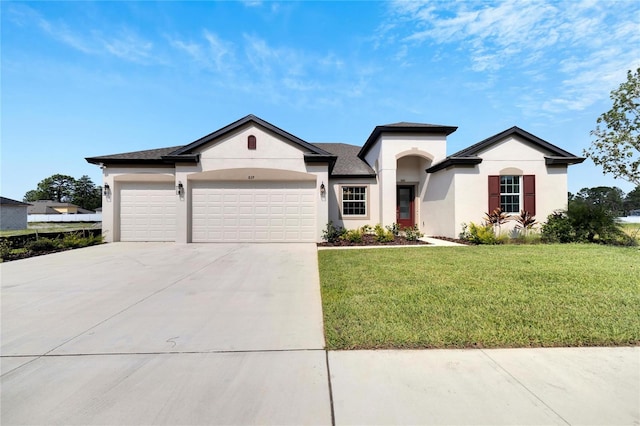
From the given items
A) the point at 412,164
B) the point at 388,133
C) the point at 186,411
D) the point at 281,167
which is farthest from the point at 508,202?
Result: the point at 186,411

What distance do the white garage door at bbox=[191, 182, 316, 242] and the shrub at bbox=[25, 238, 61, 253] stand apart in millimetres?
4667

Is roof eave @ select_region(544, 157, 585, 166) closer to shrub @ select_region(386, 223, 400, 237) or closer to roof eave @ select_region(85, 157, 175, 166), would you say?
shrub @ select_region(386, 223, 400, 237)

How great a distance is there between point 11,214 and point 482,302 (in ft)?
119

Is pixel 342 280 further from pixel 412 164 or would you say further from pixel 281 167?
pixel 412 164

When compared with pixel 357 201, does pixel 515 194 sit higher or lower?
higher

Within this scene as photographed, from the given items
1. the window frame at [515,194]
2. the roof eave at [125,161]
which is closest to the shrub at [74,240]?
the roof eave at [125,161]

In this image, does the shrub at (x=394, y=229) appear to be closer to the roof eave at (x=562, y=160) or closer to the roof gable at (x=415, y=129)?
the roof gable at (x=415, y=129)

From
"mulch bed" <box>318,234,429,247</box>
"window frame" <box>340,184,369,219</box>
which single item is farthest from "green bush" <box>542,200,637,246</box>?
"window frame" <box>340,184,369,219</box>

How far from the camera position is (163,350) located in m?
2.98

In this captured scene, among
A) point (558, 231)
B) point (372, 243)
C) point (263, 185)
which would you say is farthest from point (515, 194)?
point (263, 185)

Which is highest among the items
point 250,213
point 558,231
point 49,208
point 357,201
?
point 49,208

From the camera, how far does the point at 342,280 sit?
18.3 feet

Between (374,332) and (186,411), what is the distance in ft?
6.52

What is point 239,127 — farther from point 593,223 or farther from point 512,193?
point 593,223
